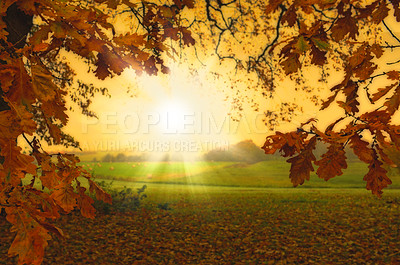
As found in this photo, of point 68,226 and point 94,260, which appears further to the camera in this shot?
point 68,226

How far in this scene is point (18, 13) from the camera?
427 centimetres

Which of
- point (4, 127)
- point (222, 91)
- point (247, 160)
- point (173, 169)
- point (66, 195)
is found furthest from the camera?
point (247, 160)

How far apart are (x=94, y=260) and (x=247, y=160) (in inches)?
1025

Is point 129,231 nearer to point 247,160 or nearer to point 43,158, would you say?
point 43,158

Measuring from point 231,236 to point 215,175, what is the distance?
1713 cm

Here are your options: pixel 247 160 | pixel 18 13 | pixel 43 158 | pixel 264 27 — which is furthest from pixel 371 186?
pixel 247 160

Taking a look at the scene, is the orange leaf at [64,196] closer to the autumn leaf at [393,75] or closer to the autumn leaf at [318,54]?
the autumn leaf at [318,54]

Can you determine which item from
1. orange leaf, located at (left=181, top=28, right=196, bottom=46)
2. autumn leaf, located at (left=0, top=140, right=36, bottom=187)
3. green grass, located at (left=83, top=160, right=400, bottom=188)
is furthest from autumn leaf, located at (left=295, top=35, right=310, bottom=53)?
green grass, located at (left=83, top=160, right=400, bottom=188)

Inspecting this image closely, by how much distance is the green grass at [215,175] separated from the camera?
21267mm

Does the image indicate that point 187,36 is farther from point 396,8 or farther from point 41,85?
point 41,85

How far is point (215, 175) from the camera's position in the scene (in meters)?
24.2

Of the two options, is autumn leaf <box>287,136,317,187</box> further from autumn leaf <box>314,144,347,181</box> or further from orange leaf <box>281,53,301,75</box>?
orange leaf <box>281,53,301,75</box>

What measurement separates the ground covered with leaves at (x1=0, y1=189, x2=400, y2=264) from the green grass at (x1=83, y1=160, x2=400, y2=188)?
11.0 m

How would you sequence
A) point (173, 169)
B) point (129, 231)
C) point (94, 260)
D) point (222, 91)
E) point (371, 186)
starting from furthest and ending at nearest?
point (173, 169) → point (222, 91) → point (129, 231) → point (94, 260) → point (371, 186)
